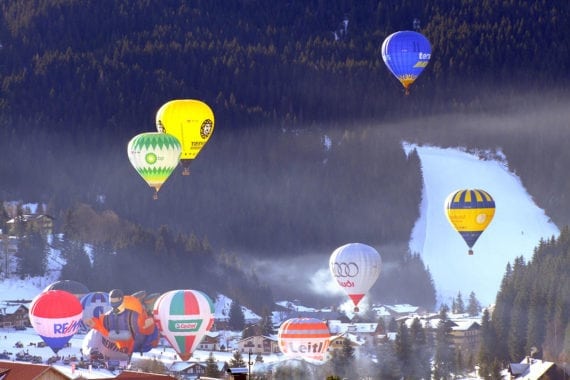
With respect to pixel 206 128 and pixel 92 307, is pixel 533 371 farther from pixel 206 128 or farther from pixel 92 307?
pixel 92 307

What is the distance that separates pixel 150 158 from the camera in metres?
73.6

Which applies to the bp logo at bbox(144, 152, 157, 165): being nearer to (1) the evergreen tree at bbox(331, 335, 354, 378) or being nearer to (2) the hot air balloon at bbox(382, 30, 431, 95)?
(1) the evergreen tree at bbox(331, 335, 354, 378)

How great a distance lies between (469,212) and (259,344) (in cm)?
2175

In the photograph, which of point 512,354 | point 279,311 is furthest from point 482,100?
point 512,354

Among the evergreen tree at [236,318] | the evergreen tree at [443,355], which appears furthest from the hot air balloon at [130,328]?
the evergreen tree at [236,318]

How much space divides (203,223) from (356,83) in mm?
23908

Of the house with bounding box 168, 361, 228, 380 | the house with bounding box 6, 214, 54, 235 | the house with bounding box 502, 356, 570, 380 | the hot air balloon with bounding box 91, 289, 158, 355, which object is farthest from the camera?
the house with bounding box 6, 214, 54, 235

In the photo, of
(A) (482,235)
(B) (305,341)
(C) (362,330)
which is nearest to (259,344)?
(C) (362,330)

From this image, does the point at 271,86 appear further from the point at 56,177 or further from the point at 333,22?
the point at 56,177

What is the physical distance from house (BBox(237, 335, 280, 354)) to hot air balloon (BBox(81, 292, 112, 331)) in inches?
331

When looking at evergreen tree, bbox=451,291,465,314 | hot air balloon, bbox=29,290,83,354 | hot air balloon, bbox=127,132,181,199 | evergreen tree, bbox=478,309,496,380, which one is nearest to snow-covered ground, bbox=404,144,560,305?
evergreen tree, bbox=451,291,465,314

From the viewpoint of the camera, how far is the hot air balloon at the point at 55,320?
74.9 meters

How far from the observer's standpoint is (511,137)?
502ft

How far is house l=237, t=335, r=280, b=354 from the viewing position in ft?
300
